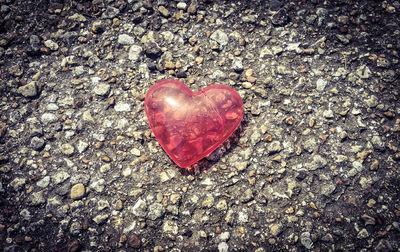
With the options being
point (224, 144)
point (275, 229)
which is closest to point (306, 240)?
point (275, 229)

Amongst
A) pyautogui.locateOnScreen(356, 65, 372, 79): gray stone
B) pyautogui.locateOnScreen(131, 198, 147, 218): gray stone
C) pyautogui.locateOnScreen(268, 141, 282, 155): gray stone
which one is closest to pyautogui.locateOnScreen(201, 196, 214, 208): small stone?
pyautogui.locateOnScreen(131, 198, 147, 218): gray stone

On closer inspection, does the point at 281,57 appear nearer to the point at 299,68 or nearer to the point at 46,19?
the point at 299,68

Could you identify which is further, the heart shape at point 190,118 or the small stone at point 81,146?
the small stone at point 81,146

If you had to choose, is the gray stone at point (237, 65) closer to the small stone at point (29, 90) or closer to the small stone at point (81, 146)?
the small stone at point (81, 146)

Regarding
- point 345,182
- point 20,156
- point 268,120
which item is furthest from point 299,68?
point 20,156

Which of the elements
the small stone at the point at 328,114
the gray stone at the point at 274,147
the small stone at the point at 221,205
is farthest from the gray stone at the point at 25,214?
the small stone at the point at 328,114

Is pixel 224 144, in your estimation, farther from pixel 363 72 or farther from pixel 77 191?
pixel 363 72
